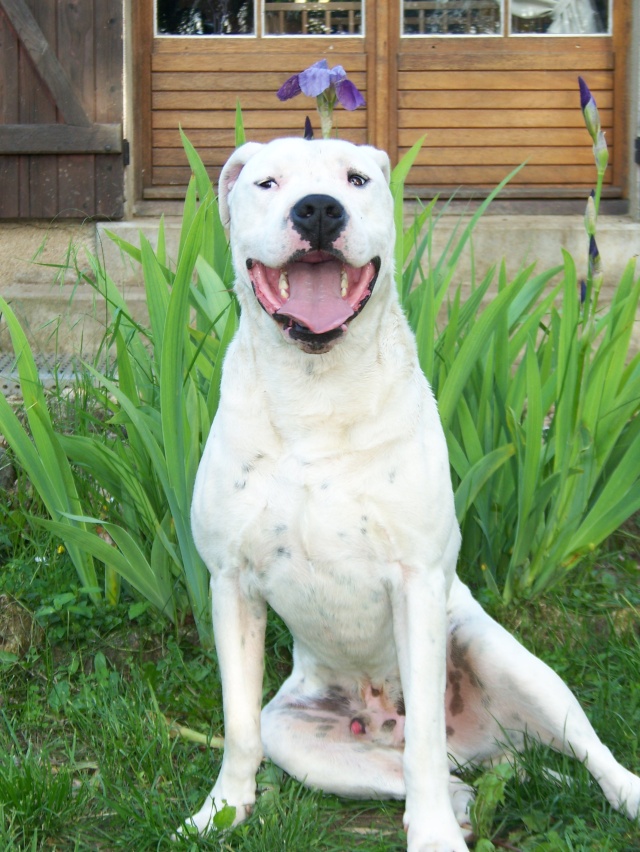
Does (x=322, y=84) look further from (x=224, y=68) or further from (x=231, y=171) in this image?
(x=224, y=68)

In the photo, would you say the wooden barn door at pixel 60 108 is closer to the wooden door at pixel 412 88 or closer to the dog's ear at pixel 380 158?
the wooden door at pixel 412 88

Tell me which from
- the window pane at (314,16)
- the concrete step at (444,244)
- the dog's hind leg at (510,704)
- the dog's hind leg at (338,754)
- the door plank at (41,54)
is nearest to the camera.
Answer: the dog's hind leg at (510,704)

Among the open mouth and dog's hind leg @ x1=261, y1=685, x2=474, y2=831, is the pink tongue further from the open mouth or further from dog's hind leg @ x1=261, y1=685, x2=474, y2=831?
dog's hind leg @ x1=261, y1=685, x2=474, y2=831

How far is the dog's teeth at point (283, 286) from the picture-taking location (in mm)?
2129

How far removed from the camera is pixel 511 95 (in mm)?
6039

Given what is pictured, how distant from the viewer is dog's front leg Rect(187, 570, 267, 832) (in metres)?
2.23

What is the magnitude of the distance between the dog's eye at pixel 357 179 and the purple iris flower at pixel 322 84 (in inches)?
21.4

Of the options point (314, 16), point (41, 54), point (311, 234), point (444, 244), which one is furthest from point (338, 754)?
point (314, 16)

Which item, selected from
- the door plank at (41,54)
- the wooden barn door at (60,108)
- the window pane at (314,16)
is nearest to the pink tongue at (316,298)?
the wooden barn door at (60,108)

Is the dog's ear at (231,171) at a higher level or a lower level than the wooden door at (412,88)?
lower

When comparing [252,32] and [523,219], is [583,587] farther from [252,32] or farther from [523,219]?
[252,32]

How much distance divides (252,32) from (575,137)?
1.98 m

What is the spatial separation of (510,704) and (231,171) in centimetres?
136

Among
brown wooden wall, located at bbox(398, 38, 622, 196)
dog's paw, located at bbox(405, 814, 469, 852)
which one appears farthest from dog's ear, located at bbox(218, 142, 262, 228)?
brown wooden wall, located at bbox(398, 38, 622, 196)
